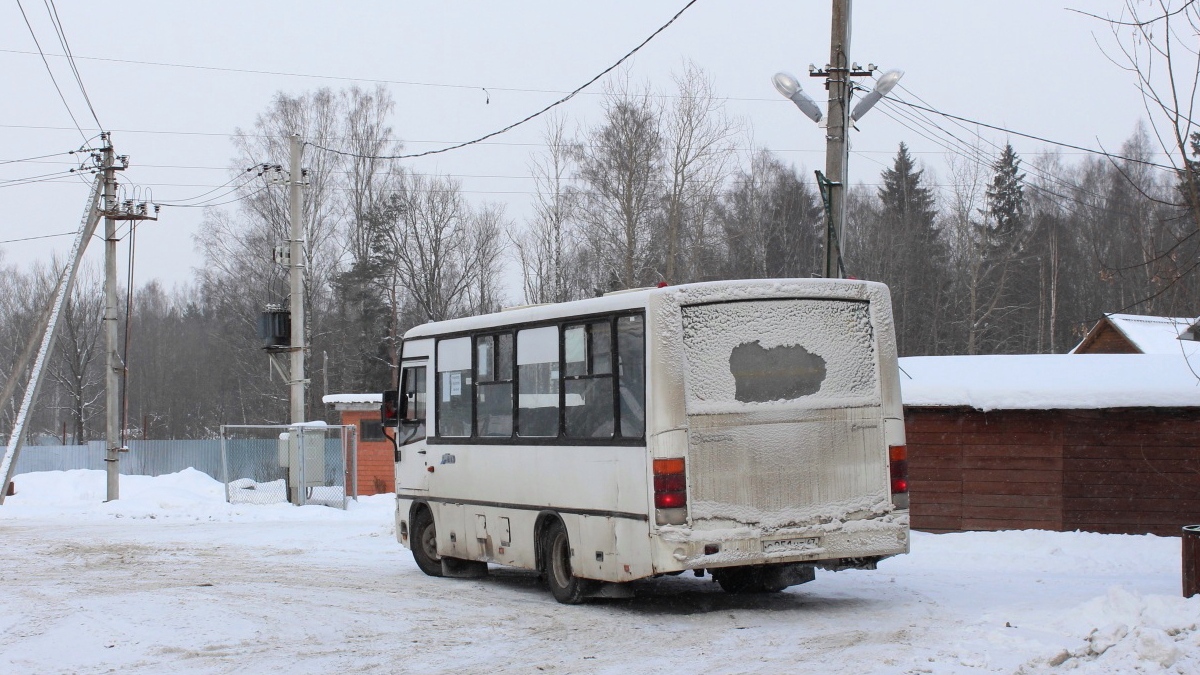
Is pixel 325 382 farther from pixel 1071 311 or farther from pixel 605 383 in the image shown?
pixel 605 383

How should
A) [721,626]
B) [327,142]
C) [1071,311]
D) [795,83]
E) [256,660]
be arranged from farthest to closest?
1. [1071,311]
2. [327,142]
3. [795,83]
4. [721,626]
5. [256,660]

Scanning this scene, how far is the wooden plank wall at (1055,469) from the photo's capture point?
1702 cm

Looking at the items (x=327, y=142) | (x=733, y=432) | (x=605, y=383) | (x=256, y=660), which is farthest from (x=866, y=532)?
(x=327, y=142)

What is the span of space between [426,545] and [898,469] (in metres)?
6.28

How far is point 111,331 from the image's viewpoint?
3098 cm

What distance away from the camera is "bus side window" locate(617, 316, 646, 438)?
11188mm

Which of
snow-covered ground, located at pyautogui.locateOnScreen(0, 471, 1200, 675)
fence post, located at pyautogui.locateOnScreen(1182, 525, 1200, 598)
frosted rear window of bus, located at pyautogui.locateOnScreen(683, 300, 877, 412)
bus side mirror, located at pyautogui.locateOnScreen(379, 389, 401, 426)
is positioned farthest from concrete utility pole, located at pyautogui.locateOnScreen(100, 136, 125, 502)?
fence post, located at pyautogui.locateOnScreen(1182, 525, 1200, 598)

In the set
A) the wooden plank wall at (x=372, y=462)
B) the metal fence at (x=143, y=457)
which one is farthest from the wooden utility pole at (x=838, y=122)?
the metal fence at (x=143, y=457)

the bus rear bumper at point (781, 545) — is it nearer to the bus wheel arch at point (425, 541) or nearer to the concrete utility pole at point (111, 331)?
the bus wheel arch at point (425, 541)

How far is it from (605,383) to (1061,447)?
27.4 ft

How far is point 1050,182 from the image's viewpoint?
60188 millimetres

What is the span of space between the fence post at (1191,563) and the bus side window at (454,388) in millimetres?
7145

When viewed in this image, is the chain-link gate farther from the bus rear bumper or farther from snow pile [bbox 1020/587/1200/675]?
snow pile [bbox 1020/587/1200/675]

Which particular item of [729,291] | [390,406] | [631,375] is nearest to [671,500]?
[631,375]
